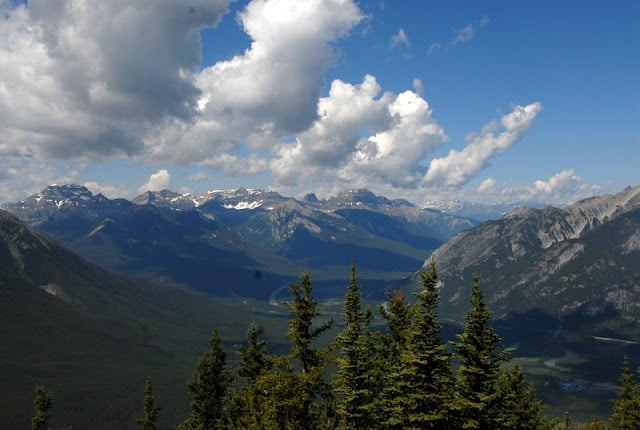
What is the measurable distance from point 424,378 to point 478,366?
4237 millimetres

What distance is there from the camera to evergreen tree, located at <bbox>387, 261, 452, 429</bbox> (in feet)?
109

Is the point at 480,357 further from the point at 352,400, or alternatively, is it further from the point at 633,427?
the point at 633,427

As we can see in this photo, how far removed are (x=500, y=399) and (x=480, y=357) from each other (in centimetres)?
356

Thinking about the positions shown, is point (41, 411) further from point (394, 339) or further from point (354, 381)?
point (354, 381)

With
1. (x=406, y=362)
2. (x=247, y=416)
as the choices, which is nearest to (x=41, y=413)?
(x=247, y=416)

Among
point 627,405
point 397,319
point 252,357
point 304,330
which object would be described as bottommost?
point 627,405

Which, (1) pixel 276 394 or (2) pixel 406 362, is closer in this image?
(2) pixel 406 362

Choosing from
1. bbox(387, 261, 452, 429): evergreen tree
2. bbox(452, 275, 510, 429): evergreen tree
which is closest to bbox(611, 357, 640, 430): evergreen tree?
bbox(452, 275, 510, 429): evergreen tree

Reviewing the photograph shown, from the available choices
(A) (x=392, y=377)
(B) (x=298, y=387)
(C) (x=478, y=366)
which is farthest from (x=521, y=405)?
(B) (x=298, y=387)

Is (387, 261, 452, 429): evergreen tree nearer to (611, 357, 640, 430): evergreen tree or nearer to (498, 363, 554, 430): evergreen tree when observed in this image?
(498, 363, 554, 430): evergreen tree

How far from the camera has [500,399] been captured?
3500 cm

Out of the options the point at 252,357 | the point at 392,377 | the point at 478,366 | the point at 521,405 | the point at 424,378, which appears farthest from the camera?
the point at 252,357

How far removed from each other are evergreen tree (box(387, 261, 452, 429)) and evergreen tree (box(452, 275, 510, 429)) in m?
1.23

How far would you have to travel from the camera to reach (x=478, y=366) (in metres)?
34.9
